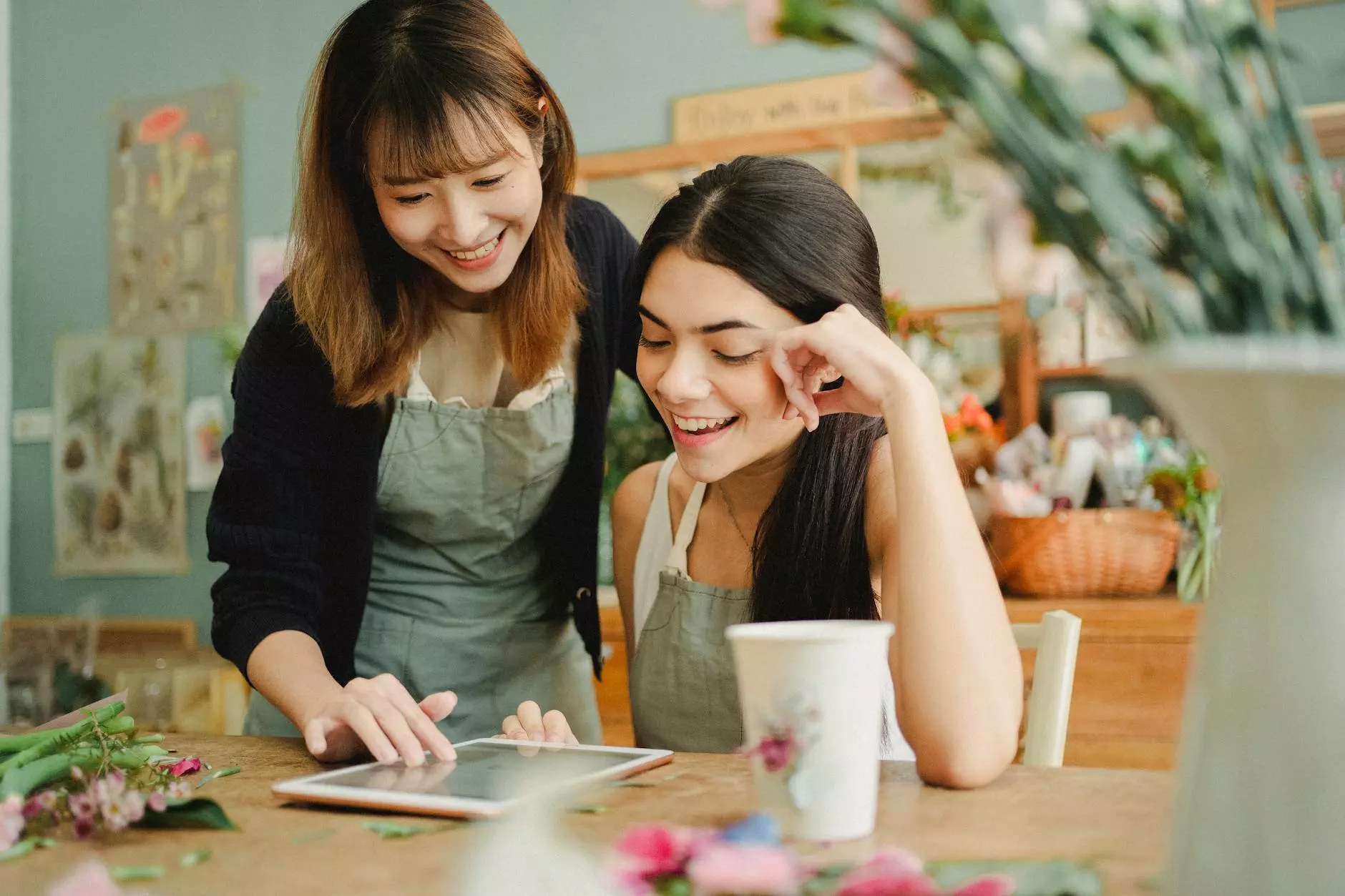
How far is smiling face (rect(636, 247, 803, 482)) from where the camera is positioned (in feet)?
4.19

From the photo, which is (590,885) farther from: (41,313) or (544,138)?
(41,313)

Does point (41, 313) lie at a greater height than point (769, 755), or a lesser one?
greater

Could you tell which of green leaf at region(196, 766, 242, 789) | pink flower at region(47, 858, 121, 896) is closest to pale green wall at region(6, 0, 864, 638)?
green leaf at region(196, 766, 242, 789)

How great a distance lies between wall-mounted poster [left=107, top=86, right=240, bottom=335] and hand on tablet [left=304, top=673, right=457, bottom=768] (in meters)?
3.21

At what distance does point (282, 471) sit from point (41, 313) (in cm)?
330

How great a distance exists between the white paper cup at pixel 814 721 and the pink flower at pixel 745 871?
5.0 inches

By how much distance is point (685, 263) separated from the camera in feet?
4.39

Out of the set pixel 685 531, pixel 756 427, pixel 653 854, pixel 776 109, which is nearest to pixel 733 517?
pixel 685 531

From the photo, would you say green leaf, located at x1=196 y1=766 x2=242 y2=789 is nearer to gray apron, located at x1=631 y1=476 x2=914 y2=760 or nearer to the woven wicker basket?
gray apron, located at x1=631 y1=476 x2=914 y2=760

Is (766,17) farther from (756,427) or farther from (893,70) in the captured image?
(756,427)

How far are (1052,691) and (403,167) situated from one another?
87cm

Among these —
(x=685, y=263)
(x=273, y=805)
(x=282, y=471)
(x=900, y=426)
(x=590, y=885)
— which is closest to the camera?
(x=590, y=885)

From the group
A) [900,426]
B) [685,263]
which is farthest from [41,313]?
[900,426]

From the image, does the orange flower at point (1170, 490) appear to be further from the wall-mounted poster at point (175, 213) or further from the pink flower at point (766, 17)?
the wall-mounted poster at point (175, 213)
